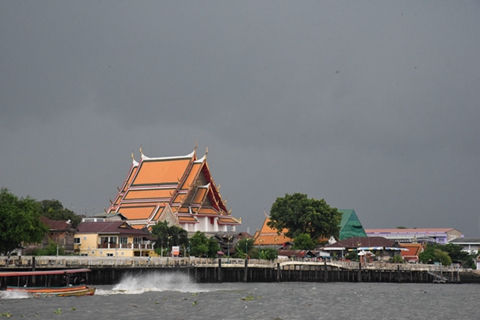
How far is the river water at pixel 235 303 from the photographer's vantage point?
167ft

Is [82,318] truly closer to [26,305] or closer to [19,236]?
[26,305]

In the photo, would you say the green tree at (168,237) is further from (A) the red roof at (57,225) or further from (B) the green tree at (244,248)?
(A) the red roof at (57,225)

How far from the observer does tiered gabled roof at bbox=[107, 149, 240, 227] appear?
117062 millimetres

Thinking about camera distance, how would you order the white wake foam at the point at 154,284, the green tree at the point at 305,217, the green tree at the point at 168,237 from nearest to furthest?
the white wake foam at the point at 154,284 → the green tree at the point at 168,237 → the green tree at the point at 305,217

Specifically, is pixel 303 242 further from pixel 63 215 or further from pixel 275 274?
pixel 63 215

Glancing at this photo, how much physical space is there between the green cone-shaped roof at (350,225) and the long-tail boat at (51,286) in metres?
76.5

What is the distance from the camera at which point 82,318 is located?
47.5m

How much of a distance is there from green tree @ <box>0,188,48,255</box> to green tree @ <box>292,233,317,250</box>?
149ft

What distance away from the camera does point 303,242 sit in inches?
4476

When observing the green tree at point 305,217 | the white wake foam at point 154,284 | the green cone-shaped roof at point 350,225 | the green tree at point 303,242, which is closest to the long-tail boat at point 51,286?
the white wake foam at point 154,284

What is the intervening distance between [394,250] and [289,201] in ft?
57.3

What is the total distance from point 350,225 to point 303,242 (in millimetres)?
26581

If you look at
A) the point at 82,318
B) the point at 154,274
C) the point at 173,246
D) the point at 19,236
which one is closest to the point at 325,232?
the point at 173,246

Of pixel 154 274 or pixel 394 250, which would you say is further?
pixel 394 250
